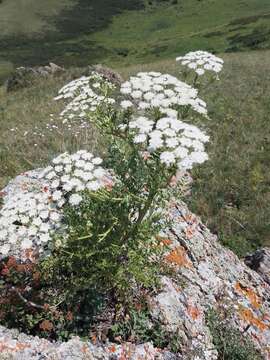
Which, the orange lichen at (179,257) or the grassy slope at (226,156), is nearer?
the orange lichen at (179,257)

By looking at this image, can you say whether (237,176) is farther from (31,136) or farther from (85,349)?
(85,349)

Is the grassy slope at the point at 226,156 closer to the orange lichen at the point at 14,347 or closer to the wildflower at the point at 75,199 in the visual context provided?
Answer: the orange lichen at the point at 14,347

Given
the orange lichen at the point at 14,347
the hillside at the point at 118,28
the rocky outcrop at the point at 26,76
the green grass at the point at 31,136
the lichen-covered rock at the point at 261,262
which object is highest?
the orange lichen at the point at 14,347

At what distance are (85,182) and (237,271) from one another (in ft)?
18.8

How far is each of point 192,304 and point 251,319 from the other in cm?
158

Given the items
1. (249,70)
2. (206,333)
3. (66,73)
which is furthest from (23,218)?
(66,73)

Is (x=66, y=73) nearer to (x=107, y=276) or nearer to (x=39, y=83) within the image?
(x=39, y=83)

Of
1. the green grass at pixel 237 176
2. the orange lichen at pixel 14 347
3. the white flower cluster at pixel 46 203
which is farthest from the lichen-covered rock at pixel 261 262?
the orange lichen at pixel 14 347

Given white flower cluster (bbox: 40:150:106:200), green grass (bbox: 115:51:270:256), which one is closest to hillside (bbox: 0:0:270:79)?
green grass (bbox: 115:51:270:256)

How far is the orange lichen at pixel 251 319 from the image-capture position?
1005 cm

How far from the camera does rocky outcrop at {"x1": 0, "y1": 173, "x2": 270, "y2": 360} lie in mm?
7699

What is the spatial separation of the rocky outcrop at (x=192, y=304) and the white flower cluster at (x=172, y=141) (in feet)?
6.33

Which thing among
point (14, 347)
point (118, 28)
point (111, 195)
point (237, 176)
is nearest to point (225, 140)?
point (237, 176)

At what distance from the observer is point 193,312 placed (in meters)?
9.30
